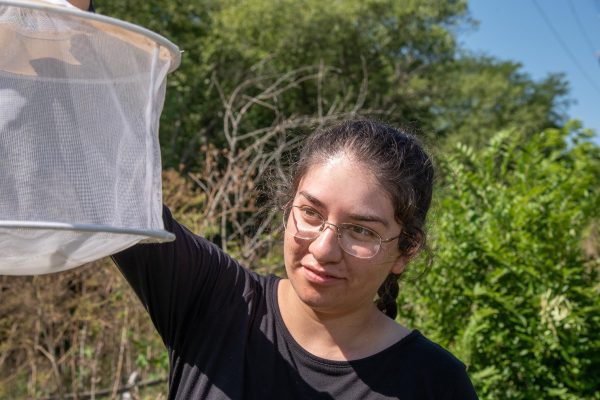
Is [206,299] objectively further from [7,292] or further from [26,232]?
[7,292]

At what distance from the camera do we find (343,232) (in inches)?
60.2

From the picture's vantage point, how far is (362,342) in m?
1.62

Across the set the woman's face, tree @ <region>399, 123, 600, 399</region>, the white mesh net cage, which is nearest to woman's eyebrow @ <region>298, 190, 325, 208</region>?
the woman's face

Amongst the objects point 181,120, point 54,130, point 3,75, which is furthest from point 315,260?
point 181,120

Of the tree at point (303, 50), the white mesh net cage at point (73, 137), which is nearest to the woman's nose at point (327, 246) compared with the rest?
the white mesh net cage at point (73, 137)

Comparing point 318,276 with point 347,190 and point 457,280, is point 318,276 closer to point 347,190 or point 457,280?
point 347,190

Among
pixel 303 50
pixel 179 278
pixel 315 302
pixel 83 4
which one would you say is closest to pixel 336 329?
pixel 315 302

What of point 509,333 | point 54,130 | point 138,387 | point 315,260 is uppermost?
point 54,130

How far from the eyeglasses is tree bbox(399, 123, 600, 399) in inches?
75.5

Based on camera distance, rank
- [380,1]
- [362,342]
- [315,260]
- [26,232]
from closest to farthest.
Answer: [26,232], [315,260], [362,342], [380,1]

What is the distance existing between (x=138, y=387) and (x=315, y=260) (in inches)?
155

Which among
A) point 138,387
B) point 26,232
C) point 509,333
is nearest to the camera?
point 26,232

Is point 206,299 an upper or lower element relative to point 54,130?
lower

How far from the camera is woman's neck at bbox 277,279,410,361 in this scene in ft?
5.24
